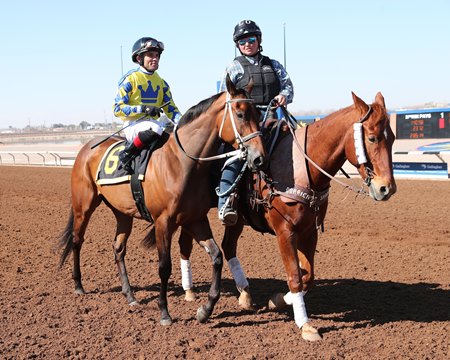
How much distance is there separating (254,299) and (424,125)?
48.8ft

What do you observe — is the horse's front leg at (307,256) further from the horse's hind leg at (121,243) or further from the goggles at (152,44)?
the goggles at (152,44)

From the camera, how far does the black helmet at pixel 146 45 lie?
5633mm

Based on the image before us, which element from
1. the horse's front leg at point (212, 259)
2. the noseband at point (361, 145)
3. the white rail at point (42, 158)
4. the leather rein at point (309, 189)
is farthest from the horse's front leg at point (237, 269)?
the white rail at point (42, 158)

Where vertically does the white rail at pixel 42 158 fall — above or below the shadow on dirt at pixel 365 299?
below

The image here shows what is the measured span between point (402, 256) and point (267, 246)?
6.39 ft

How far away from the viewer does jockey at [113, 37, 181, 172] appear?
552 centimetres

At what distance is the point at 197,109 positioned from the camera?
16.8 feet

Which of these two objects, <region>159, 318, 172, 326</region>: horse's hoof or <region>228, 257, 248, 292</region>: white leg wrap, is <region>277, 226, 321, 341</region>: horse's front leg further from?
<region>159, 318, 172, 326</region>: horse's hoof

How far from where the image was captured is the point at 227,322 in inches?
208

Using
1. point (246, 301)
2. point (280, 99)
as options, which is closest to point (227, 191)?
point (280, 99)

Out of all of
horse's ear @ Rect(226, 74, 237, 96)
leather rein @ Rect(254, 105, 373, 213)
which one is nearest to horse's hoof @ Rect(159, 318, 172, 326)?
leather rein @ Rect(254, 105, 373, 213)

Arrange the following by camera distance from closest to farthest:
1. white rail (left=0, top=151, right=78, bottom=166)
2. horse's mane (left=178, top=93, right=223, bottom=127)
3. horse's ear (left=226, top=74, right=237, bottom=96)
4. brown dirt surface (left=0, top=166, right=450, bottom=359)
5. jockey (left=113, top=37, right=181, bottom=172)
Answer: brown dirt surface (left=0, top=166, right=450, bottom=359), horse's ear (left=226, top=74, right=237, bottom=96), horse's mane (left=178, top=93, right=223, bottom=127), jockey (left=113, top=37, right=181, bottom=172), white rail (left=0, top=151, right=78, bottom=166)

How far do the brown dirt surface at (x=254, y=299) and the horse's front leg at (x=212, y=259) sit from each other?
0.43 feet

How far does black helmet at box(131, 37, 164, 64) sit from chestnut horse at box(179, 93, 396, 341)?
1651 millimetres
